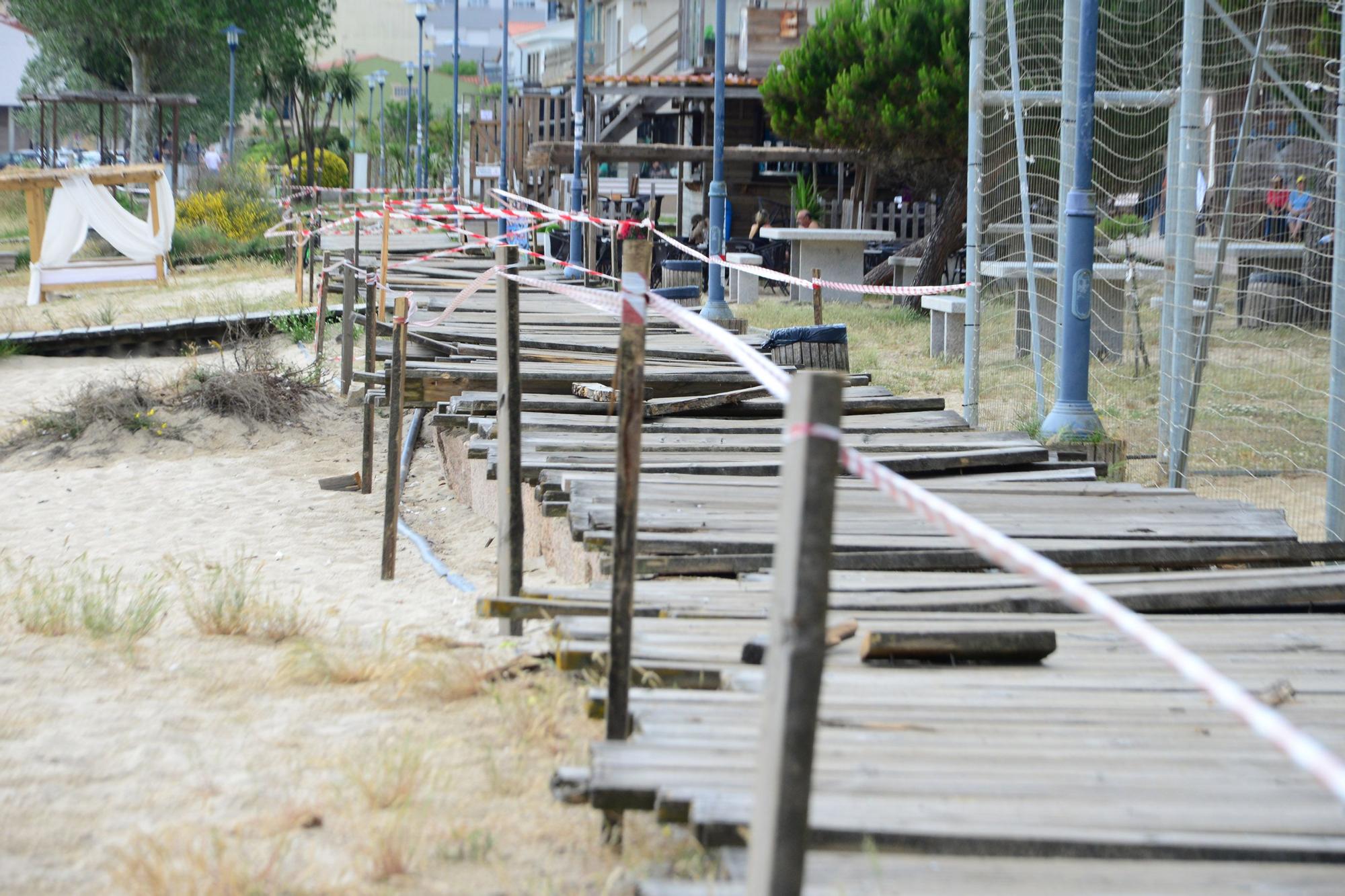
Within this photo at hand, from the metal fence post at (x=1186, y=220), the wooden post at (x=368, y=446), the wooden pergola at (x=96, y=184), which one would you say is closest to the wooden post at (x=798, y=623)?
the metal fence post at (x=1186, y=220)

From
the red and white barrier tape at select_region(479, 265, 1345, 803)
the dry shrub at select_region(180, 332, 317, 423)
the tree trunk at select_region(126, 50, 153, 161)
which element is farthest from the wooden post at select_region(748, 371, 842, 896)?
the tree trunk at select_region(126, 50, 153, 161)

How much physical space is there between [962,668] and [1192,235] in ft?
15.2

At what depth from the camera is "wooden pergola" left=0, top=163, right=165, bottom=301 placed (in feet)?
78.9

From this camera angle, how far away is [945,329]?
14828mm

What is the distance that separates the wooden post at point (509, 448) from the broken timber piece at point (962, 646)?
5.26ft

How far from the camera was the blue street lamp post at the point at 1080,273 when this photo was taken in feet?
25.1

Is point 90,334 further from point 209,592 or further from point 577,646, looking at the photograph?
point 577,646

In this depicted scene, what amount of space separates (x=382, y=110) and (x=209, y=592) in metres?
49.6

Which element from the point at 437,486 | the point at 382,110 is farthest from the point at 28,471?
the point at 382,110

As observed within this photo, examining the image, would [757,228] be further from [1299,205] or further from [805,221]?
[1299,205]

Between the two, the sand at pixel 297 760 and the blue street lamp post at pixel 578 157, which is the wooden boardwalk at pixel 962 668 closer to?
the sand at pixel 297 760

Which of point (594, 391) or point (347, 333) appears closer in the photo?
point (594, 391)

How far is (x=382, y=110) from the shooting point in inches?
2112

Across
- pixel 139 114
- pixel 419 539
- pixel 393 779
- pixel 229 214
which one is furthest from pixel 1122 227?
pixel 139 114
